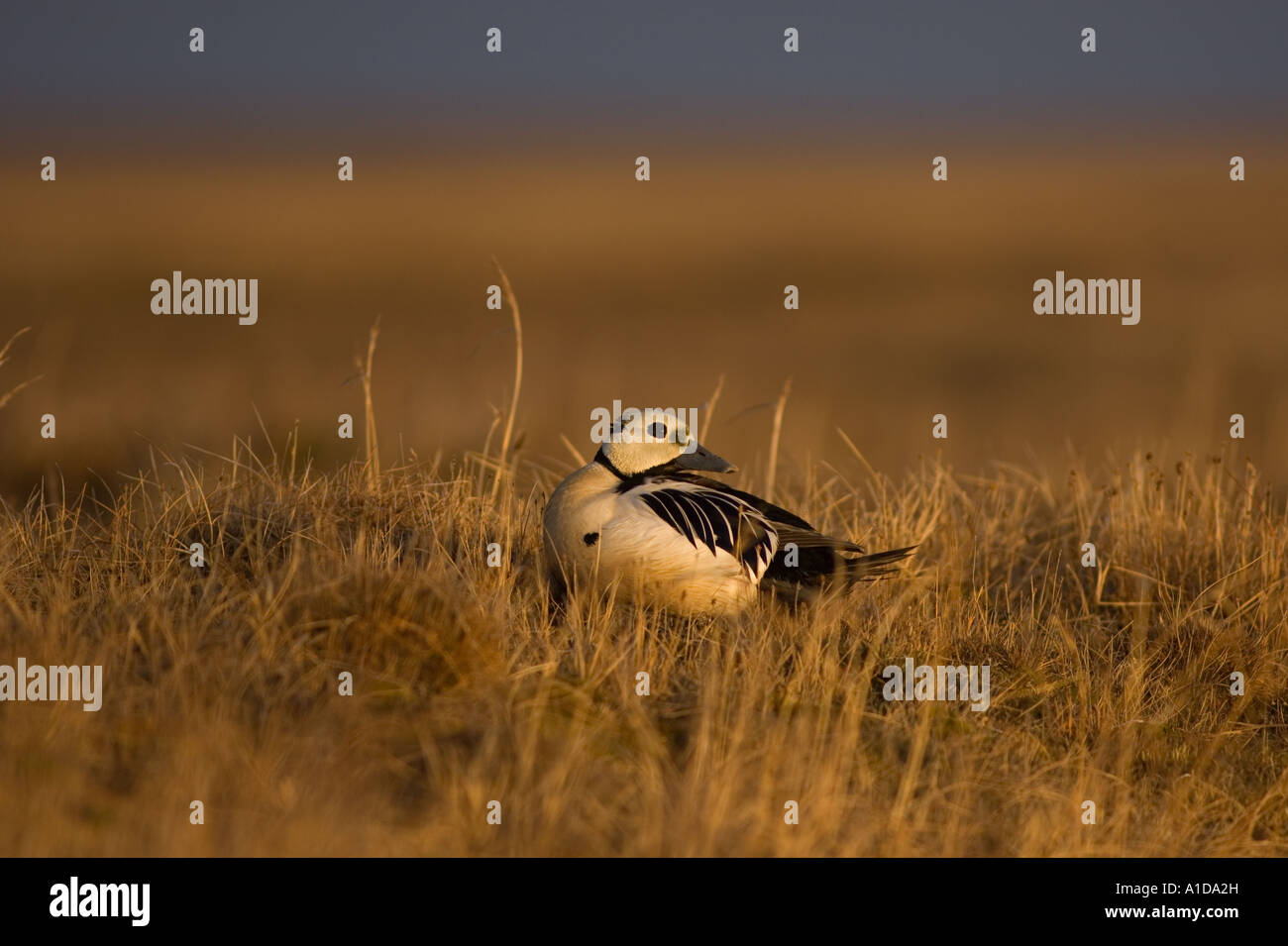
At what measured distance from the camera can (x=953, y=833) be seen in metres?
4.03

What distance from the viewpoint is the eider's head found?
5.44 m

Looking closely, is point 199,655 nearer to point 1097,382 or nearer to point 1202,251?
point 1097,382

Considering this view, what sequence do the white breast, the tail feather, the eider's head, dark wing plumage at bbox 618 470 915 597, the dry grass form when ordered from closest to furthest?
the dry grass
the white breast
dark wing plumage at bbox 618 470 915 597
the eider's head
the tail feather

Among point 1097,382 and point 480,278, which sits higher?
point 480,278

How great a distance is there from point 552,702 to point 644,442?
143 centimetres

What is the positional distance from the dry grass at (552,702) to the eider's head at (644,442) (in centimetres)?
61

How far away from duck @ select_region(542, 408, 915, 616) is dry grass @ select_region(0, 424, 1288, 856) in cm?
14

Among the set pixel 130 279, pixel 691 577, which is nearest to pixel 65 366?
pixel 130 279

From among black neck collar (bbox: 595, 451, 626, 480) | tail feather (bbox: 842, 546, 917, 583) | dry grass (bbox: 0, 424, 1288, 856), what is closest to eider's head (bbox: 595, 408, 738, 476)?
black neck collar (bbox: 595, 451, 626, 480)

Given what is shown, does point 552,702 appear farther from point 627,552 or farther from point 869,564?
point 869,564

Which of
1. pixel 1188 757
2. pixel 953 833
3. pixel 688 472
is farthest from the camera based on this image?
pixel 688 472

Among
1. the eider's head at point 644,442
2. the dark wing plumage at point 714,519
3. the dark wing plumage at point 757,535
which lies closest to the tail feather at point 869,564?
the dark wing plumage at point 757,535

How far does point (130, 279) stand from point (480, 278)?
556 cm

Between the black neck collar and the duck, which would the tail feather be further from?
the black neck collar
